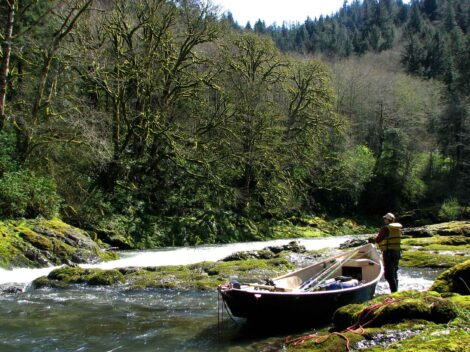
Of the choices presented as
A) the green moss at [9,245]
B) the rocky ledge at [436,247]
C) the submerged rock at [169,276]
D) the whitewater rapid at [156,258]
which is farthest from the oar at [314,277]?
the green moss at [9,245]

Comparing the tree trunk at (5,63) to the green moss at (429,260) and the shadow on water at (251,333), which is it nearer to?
the shadow on water at (251,333)

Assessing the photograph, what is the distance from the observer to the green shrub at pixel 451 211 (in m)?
36.4

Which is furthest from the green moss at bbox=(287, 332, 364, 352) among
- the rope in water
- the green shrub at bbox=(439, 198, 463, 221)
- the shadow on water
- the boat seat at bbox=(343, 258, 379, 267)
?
the green shrub at bbox=(439, 198, 463, 221)

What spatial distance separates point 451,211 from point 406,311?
1255 inches

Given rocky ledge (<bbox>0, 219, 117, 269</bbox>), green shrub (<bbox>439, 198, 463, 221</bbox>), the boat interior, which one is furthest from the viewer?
green shrub (<bbox>439, 198, 463, 221</bbox>)

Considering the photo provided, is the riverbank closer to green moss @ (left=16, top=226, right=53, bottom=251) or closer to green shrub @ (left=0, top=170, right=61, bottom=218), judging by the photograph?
green moss @ (left=16, top=226, right=53, bottom=251)

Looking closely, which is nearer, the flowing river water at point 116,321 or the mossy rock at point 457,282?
the flowing river water at point 116,321

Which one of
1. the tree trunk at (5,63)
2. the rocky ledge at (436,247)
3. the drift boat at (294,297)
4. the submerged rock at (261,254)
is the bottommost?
the rocky ledge at (436,247)

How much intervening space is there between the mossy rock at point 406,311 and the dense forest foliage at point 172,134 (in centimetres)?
1277

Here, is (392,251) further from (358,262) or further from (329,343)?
(329,343)

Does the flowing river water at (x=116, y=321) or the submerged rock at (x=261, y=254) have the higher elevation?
the flowing river water at (x=116, y=321)

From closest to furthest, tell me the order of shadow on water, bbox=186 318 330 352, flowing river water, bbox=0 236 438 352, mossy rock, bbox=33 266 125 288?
shadow on water, bbox=186 318 330 352 → flowing river water, bbox=0 236 438 352 → mossy rock, bbox=33 266 125 288

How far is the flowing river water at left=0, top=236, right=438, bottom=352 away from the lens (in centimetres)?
839

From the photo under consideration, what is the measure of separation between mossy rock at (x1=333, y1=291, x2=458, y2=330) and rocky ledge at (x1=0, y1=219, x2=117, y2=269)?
34.3ft
